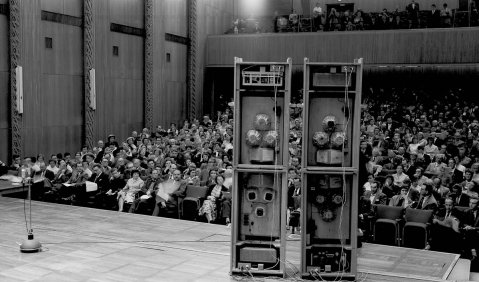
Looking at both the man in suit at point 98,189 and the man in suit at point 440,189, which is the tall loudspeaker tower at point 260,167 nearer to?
the man in suit at point 440,189

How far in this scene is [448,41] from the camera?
55.2 feet

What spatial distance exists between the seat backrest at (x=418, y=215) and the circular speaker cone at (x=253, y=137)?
10.8 ft

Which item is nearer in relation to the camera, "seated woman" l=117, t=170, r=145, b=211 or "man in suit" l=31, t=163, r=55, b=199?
"seated woman" l=117, t=170, r=145, b=211

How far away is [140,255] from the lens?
6.86 m

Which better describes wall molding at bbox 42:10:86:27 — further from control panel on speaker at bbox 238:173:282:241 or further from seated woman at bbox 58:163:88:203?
control panel on speaker at bbox 238:173:282:241

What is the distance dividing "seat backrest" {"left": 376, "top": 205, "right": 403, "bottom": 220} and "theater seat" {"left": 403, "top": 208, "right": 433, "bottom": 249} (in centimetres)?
17

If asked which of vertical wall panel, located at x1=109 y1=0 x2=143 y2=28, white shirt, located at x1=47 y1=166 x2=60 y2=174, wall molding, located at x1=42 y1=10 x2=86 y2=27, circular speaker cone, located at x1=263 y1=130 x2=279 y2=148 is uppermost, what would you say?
vertical wall panel, located at x1=109 y1=0 x2=143 y2=28

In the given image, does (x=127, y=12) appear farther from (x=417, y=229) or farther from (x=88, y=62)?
(x=417, y=229)

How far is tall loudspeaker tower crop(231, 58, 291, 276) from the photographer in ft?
18.9

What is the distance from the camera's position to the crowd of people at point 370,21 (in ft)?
55.4

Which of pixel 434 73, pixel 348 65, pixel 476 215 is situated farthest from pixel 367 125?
pixel 348 65

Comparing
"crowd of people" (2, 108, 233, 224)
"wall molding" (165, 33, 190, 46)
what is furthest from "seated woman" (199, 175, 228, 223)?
"wall molding" (165, 33, 190, 46)

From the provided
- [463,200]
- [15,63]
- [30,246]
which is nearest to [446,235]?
[463,200]

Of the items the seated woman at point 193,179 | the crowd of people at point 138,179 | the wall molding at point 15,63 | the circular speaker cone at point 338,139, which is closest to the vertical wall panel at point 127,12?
the wall molding at point 15,63
